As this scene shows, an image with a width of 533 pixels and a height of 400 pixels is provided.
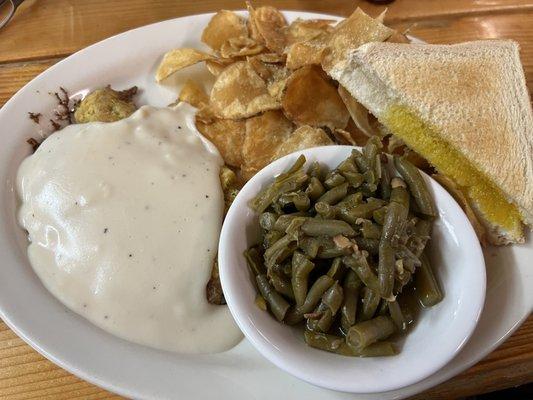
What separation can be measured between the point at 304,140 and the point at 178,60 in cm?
59

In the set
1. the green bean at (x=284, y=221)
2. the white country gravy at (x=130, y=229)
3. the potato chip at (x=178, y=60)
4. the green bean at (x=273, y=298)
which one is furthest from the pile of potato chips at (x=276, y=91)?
the green bean at (x=273, y=298)

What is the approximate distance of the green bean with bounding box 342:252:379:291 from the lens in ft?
3.69

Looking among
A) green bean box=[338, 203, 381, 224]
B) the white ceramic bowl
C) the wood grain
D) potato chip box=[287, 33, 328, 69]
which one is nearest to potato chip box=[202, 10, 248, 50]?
potato chip box=[287, 33, 328, 69]

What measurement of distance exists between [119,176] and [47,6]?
4.32 ft

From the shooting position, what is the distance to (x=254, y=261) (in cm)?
127

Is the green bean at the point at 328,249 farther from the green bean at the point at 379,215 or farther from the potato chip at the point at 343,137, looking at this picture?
the potato chip at the point at 343,137

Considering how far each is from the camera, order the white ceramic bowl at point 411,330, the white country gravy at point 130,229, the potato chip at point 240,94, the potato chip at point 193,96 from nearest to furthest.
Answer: the white ceramic bowl at point 411,330 → the white country gravy at point 130,229 → the potato chip at point 240,94 → the potato chip at point 193,96

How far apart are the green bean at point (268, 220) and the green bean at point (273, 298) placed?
13 cm

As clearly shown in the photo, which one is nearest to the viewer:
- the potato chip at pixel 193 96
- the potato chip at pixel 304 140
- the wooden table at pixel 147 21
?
the potato chip at pixel 304 140

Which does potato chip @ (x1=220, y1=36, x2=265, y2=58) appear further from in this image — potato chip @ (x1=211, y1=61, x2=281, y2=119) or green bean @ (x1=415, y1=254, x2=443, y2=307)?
green bean @ (x1=415, y1=254, x2=443, y2=307)

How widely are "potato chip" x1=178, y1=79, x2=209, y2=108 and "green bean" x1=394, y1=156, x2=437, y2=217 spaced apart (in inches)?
32.0

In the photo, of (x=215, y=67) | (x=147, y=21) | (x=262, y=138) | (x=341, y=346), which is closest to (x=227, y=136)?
(x=262, y=138)

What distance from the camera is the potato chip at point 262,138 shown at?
164cm

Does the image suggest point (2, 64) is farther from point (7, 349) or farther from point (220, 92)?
point (7, 349)
